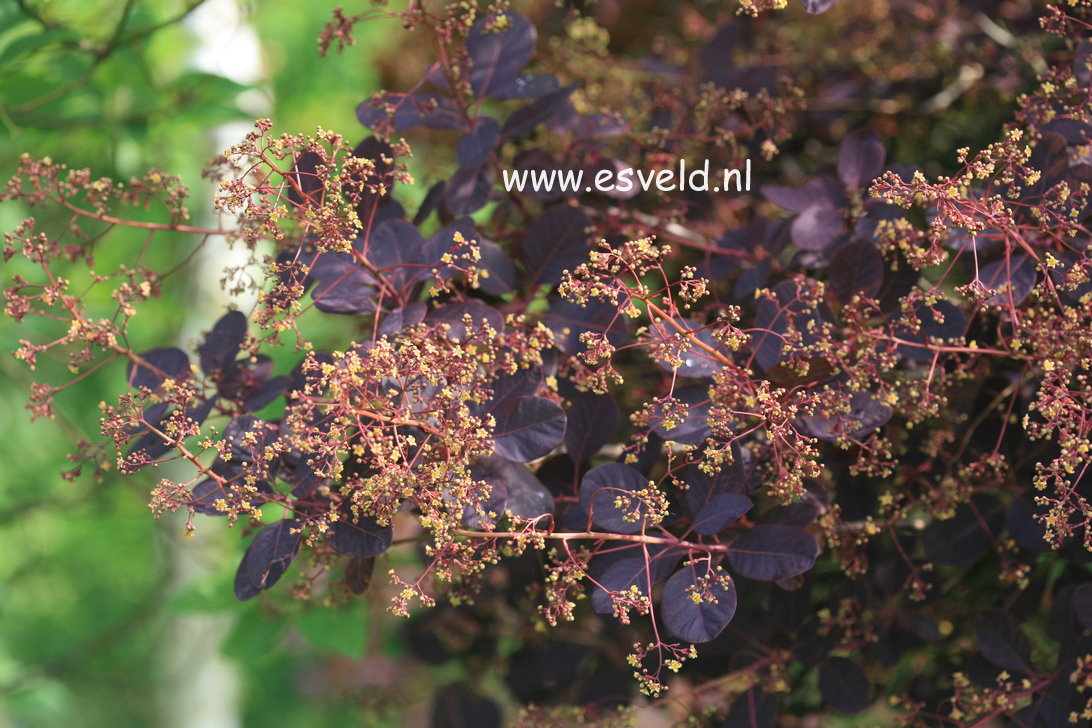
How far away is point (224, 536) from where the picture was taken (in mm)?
1427

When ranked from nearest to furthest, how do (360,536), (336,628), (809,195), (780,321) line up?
(360,536) → (780,321) → (809,195) → (336,628)

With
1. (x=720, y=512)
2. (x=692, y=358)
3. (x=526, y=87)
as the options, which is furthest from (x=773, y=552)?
(x=526, y=87)

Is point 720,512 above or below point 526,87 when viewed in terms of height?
below

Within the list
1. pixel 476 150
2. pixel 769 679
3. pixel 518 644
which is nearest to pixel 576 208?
pixel 476 150

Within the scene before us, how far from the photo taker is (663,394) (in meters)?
0.68

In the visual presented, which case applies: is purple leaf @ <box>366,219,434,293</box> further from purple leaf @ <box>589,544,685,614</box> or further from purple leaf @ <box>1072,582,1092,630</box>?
purple leaf @ <box>1072,582,1092,630</box>

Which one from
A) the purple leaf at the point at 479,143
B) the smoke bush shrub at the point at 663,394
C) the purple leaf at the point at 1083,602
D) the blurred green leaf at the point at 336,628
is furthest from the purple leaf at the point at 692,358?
the blurred green leaf at the point at 336,628

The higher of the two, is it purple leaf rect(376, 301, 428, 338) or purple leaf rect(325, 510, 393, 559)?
purple leaf rect(376, 301, 428, 338)

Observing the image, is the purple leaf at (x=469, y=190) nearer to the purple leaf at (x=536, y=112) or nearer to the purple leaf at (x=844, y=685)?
the purple leaf at (x=536, y=112)

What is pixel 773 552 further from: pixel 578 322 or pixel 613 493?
pixel 578 322

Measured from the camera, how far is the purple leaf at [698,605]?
542 millimetres

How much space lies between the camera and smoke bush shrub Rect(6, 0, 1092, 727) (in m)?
0.54

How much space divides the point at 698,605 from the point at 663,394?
19 cm

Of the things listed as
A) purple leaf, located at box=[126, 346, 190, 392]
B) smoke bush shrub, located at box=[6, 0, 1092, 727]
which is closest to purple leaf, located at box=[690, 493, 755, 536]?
smoke bush shrub, located at box=[6, 0, 1092, 727]
